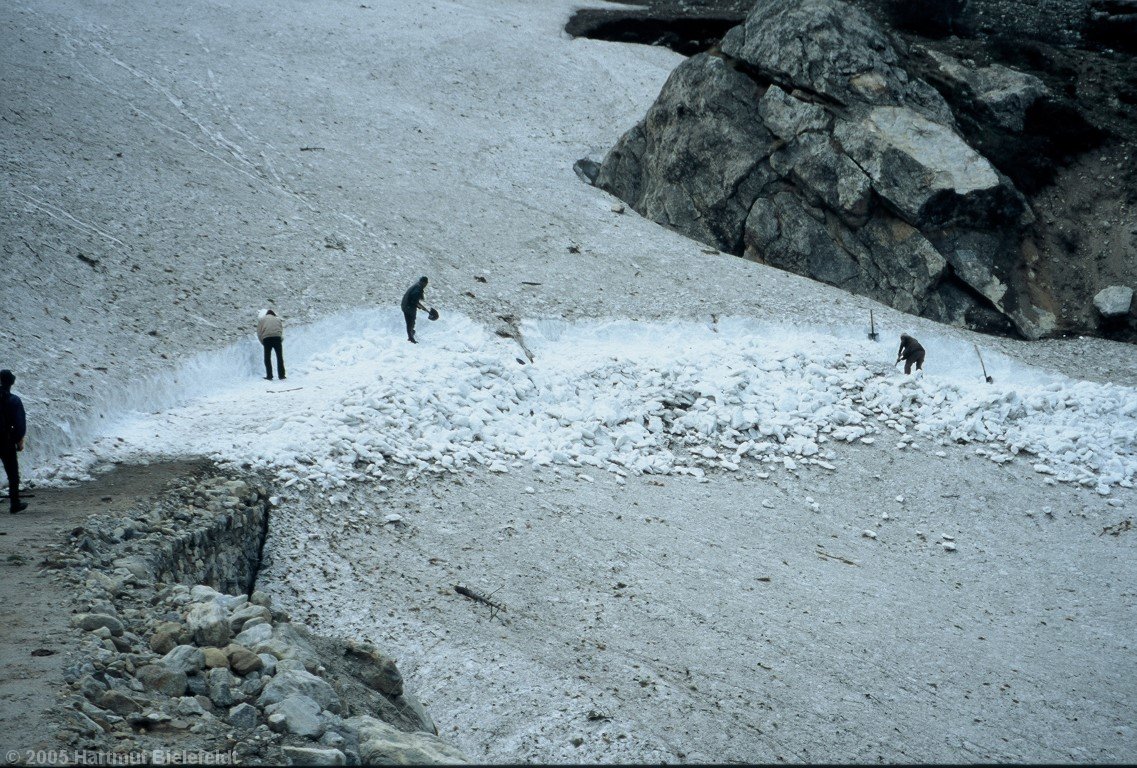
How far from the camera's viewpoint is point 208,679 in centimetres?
594

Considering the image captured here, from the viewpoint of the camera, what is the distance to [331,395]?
1399 cm

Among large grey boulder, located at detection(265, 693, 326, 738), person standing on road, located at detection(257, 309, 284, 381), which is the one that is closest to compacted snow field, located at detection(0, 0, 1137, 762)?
person standing on road, located at detection(257, 309, 284, 381)

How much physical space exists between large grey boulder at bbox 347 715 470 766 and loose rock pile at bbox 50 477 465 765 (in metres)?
0.01

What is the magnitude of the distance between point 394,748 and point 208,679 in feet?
4.92

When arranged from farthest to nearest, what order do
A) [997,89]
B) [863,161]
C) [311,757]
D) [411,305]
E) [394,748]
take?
[997,89] < [863,161] < [411,305] < [394,748] < [311,757]

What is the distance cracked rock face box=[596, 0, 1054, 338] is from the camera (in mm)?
22281

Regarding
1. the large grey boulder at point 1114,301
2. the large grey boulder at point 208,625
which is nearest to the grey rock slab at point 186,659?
the large grey boulder at point 208,625

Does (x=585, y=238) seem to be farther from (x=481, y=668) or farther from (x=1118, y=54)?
(x=1118, y=54)

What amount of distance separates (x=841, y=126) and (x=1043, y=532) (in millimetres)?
14112

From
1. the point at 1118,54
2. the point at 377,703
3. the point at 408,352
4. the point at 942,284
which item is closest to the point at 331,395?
the point at 408,352

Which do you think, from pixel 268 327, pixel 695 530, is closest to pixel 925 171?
pixel 695 530

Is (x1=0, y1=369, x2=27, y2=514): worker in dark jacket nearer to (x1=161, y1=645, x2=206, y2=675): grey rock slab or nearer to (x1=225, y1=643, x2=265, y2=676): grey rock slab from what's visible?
(x1=161, y1=645, x2=206, y2=675): grey rock slab

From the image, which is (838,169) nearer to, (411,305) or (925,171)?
(925,171)

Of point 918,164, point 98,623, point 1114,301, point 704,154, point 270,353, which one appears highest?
point 704,154
